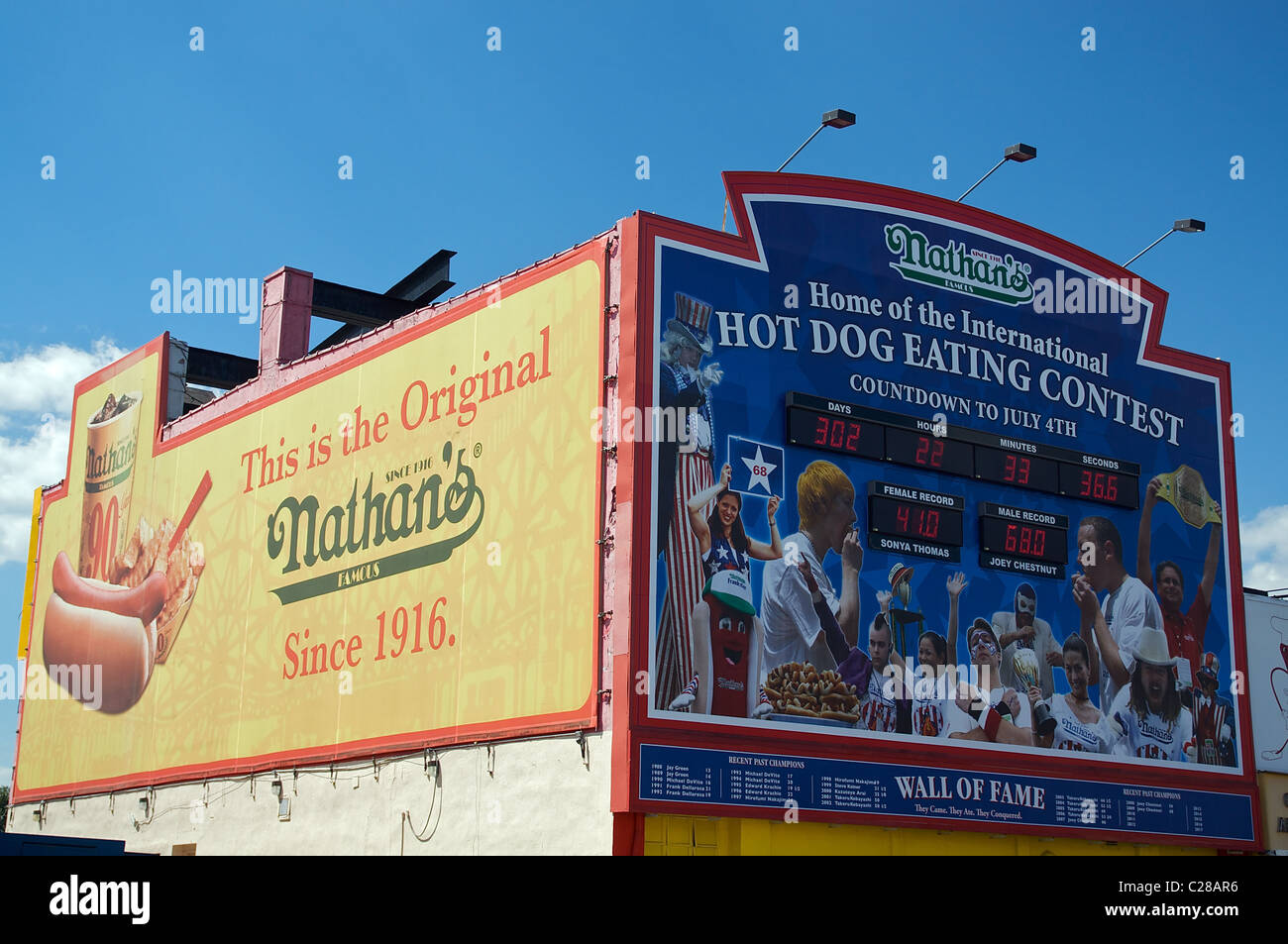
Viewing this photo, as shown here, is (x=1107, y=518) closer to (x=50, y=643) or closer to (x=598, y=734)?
(x=598, y=734)

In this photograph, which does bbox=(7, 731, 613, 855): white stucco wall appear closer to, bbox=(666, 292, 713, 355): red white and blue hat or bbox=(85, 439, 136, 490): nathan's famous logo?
bbox=(666, 292, 713, 355): red white and blue hat

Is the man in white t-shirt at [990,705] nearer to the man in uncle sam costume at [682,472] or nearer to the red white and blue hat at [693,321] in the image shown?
the man in uncle sam costume at [682,472]

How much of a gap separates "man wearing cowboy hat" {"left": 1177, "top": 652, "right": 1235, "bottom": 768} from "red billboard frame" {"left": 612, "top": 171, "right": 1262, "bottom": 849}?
33cm

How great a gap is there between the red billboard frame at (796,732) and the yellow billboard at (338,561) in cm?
93

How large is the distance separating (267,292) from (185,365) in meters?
4.02

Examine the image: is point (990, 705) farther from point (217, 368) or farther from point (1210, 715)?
point (217, 368)

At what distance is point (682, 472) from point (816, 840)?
18.7 ft

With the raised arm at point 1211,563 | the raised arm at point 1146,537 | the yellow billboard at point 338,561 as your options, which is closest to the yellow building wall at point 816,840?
the yellow billboard at point 338,561

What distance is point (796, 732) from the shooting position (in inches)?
818

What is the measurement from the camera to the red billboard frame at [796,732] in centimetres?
1962

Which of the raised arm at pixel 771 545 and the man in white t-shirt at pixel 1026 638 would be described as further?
the man in white t-shirt at pixel 1026 638

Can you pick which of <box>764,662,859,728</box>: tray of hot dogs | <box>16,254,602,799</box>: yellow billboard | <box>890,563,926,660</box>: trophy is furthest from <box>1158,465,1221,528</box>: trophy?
<box>16,254,602,799</box>: yellow billboard

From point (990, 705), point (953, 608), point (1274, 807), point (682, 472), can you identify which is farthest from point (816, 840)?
point (1274, 807)

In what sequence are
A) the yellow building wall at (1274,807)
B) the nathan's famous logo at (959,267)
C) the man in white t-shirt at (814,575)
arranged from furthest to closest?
the yellow building wall at (1274,807) < the nathan's famous logo at (959,267) < the man in white t-shirt at (814,575)
